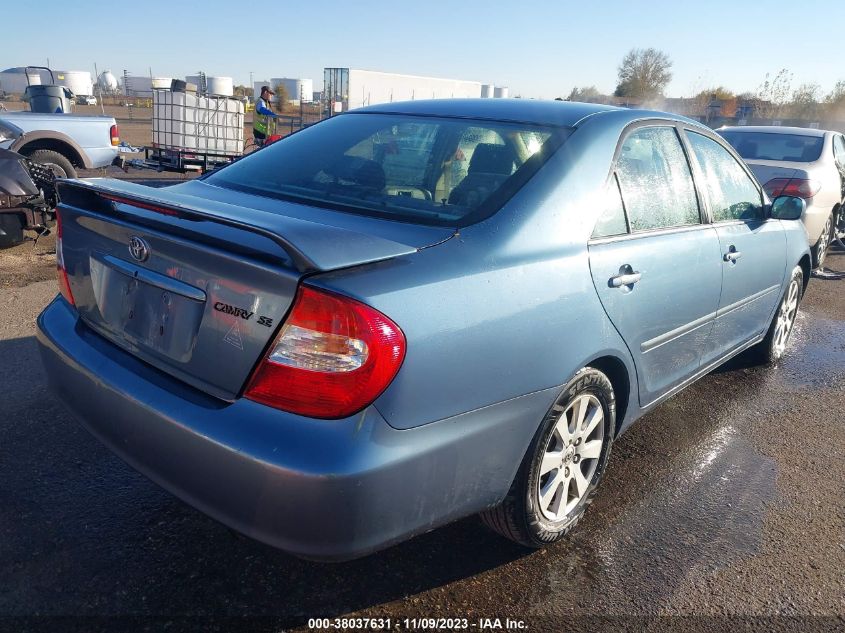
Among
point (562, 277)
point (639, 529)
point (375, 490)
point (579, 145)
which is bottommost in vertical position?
point (639, 529)

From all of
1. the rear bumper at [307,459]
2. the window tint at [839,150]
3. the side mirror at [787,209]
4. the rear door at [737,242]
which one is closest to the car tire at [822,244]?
the window tint at [839,150]

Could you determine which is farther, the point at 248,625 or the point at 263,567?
the point at 263,567

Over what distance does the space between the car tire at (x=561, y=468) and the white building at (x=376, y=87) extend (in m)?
28.1

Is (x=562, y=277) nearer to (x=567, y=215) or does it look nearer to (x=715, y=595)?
(x=567, y=215)

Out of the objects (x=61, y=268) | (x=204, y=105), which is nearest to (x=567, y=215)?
(x=61, y=268)

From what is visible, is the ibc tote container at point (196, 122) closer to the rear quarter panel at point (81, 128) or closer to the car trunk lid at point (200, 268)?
the rear quarter panel at point (81, 128)

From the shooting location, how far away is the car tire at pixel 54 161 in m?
8.55

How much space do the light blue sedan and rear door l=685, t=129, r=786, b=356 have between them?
0.82 feet

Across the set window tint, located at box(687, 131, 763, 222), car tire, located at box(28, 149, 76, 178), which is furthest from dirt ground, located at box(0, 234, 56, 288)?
window tint, located at box(687, 131, 763, 222)

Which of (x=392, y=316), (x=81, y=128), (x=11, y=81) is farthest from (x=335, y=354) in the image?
(x=11, y=81)

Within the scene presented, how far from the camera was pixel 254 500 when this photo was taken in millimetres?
1820

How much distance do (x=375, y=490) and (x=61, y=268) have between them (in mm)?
1614

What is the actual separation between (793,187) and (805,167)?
443 millimetres

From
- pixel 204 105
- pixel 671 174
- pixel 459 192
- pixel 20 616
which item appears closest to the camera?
pixel 20 616
